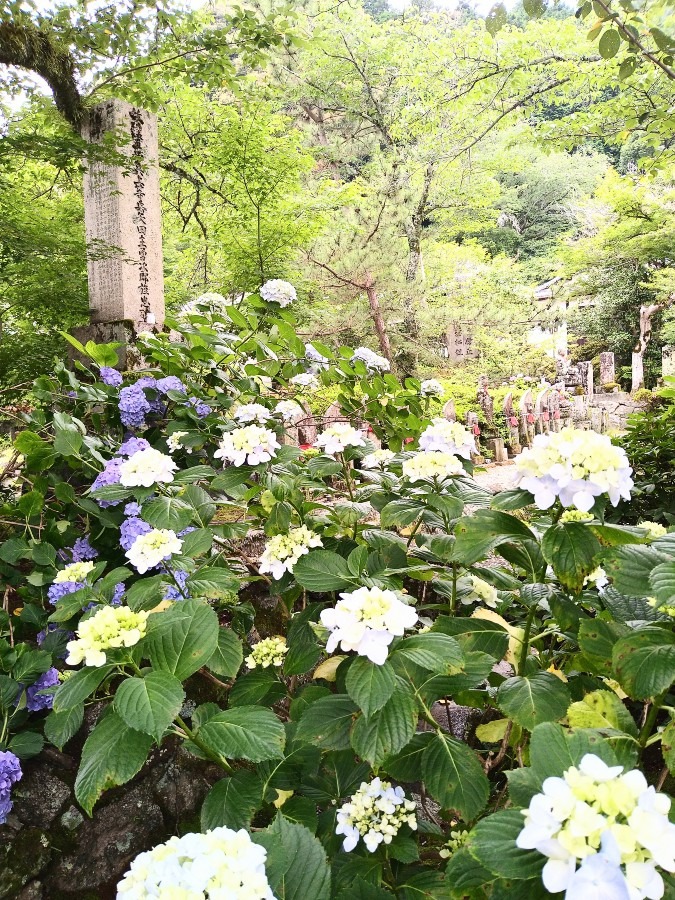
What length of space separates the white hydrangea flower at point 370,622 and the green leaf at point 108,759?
291mm

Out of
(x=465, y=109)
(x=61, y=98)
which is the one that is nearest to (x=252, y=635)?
(x=61, y=98)

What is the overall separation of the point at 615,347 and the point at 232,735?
616 inches

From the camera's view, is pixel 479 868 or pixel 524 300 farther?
pixel 524 300

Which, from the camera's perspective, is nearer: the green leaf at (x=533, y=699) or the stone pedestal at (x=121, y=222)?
the green leaf at (x=533, y=699)

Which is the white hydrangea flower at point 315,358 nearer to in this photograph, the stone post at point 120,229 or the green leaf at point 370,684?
the green leaf at point 370,684

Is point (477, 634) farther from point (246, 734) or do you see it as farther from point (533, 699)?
point (246, 734)

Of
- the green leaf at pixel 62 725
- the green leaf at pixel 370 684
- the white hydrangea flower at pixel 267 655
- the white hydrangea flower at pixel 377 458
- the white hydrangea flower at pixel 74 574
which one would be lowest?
the green leaf at pixel 62 725

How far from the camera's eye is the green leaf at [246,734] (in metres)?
0.73

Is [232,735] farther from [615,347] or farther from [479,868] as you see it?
[615,347]

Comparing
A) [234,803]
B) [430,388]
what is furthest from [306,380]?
[234,803]

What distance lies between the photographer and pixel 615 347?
1397cm

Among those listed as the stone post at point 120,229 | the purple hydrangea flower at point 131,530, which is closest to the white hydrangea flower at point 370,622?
the purple hydrangea flower at point 131,530

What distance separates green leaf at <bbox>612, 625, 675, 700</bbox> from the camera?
26.7 inches

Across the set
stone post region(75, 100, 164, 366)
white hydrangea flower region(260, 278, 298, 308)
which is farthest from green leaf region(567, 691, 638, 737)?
stone post region(75, 100, 164, 366)
